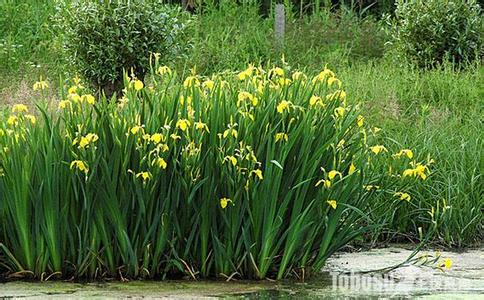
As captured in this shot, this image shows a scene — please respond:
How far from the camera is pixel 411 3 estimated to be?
35.7ft

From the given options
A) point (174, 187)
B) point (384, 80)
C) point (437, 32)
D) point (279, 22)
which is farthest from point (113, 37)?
point (174, 187)

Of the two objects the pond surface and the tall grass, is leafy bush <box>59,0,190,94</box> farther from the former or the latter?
the pond surface

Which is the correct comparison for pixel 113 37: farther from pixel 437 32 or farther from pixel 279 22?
pixel 279 22

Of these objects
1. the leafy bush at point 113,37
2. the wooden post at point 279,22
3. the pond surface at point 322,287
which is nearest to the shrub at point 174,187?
the pond surface at point 322,287

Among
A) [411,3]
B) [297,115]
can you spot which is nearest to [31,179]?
A: [297,115]

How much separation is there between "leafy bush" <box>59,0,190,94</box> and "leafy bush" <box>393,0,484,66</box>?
276cm

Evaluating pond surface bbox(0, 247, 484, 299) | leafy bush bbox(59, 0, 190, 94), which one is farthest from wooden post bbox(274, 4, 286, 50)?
pond surface bbox(0, 247, 484, 299)

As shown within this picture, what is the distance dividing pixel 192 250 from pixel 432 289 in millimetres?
1112

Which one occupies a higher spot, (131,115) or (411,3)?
(411,3)

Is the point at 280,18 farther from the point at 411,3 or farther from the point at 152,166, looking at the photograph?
the point at 152,166

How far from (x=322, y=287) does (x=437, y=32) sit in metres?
6.72

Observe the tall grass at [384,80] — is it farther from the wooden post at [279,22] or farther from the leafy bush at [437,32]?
the leafy bush at [437,32]

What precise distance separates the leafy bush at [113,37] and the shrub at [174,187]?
15.6 ft

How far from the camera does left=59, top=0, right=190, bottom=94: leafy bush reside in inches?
366
